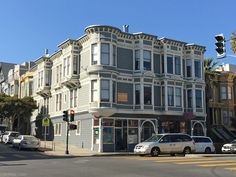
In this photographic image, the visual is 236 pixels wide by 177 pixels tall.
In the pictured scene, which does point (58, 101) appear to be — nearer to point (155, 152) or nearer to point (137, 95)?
point (137, 95)

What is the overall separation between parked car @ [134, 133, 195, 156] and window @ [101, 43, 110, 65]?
11.6m

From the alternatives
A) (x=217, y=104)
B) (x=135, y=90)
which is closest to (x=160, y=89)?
(x=135, y=90)

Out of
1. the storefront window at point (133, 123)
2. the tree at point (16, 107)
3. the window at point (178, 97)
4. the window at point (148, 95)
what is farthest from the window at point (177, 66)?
the tree at point (16, 107)

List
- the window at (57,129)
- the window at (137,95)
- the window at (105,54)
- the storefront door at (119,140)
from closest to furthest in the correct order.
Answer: the window at (105,54) → the storefront door at (119,140) → the window at (137,95) → the window at (57,129)

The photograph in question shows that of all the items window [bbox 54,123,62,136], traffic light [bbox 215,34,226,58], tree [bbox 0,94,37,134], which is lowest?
window [bbox 54,123,62,136]

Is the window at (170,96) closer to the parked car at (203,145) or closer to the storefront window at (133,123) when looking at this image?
the storefront window at (133,123)

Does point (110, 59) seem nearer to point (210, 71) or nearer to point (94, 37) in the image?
point (94, 37)

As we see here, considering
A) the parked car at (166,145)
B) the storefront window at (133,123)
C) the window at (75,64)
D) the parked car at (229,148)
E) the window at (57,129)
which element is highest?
the window at (75,64)

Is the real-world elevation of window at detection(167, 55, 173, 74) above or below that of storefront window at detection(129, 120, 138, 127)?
above

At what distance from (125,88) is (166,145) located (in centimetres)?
1231

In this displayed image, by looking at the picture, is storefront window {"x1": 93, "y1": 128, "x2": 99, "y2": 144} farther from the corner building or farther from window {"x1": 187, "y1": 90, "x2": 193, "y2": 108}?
window {"x1": 187, "y1": 90, "x2": 193, "y2": 108}

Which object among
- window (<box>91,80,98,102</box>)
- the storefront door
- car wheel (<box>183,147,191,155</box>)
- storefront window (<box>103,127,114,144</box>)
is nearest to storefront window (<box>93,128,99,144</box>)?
storefront window (<box>103,127,114,144</box>)

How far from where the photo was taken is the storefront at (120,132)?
3684cm

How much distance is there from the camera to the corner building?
123 ft
